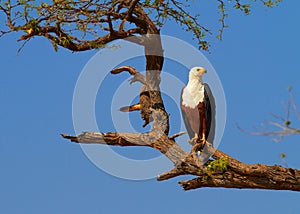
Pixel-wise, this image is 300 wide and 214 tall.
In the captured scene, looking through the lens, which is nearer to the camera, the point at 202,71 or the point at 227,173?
the point at 227,173

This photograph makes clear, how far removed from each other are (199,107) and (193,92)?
0.23 m

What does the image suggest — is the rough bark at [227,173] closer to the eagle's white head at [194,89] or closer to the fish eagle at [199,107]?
the fish eagle at [199,107]

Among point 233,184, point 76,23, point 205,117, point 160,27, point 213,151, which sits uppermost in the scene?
point 160,27

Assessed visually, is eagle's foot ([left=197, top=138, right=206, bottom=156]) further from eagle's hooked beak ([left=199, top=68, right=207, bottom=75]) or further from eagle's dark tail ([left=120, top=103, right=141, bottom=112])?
eagle's dark tail ([left=120, top=103, right=141, bottom=112])

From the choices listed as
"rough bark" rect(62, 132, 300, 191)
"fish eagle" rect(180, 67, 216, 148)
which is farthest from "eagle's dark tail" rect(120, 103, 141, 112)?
"rough bark" rect(62, 132, 300, 191)

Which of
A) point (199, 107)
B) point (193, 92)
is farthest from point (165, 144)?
point (193, 92)

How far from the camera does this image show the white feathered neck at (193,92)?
283 inches

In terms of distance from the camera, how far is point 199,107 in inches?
281

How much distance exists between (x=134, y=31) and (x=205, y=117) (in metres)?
1.59

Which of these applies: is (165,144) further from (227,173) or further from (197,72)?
(197,72)

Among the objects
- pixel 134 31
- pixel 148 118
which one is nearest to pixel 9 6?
pixel 134 31

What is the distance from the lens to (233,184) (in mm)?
6367

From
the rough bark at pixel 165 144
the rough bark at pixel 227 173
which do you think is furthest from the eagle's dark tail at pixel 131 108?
the rough bark at pixel 227 173

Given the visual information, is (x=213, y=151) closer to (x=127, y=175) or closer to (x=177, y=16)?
(x=127, y=175)
